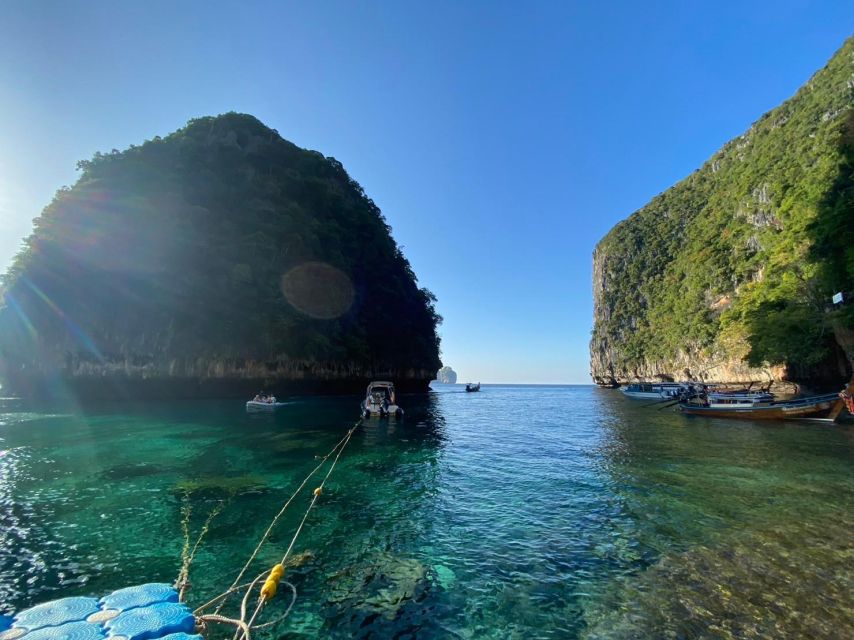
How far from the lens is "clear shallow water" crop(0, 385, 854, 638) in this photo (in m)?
5.25

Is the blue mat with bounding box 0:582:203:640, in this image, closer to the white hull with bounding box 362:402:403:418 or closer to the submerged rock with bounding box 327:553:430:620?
the submerged rock with bounding box 327:553:430:620

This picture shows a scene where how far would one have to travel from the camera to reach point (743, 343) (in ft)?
134

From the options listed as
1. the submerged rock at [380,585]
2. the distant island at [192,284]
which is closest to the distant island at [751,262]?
the submerged rock at [380,585]

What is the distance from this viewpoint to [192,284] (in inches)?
1911

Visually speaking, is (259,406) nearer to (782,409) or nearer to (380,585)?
(380,585)

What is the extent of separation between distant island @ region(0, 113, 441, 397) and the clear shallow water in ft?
106

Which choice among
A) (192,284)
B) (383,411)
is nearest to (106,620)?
(383,411)

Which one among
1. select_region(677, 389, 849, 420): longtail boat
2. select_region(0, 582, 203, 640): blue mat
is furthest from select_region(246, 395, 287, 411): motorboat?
select_region(677, 389, 849, 420): longtail boat

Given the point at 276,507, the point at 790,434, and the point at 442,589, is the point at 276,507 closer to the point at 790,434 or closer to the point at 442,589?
the point at 442,589

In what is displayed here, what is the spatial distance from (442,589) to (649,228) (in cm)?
11404

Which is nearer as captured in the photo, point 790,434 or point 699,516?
point 699,516

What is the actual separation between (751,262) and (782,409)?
1404 inches

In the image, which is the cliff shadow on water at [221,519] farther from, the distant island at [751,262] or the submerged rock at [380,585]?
the distant island at [751,262]

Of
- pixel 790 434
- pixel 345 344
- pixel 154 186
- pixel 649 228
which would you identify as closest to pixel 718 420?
pixel 790 434
